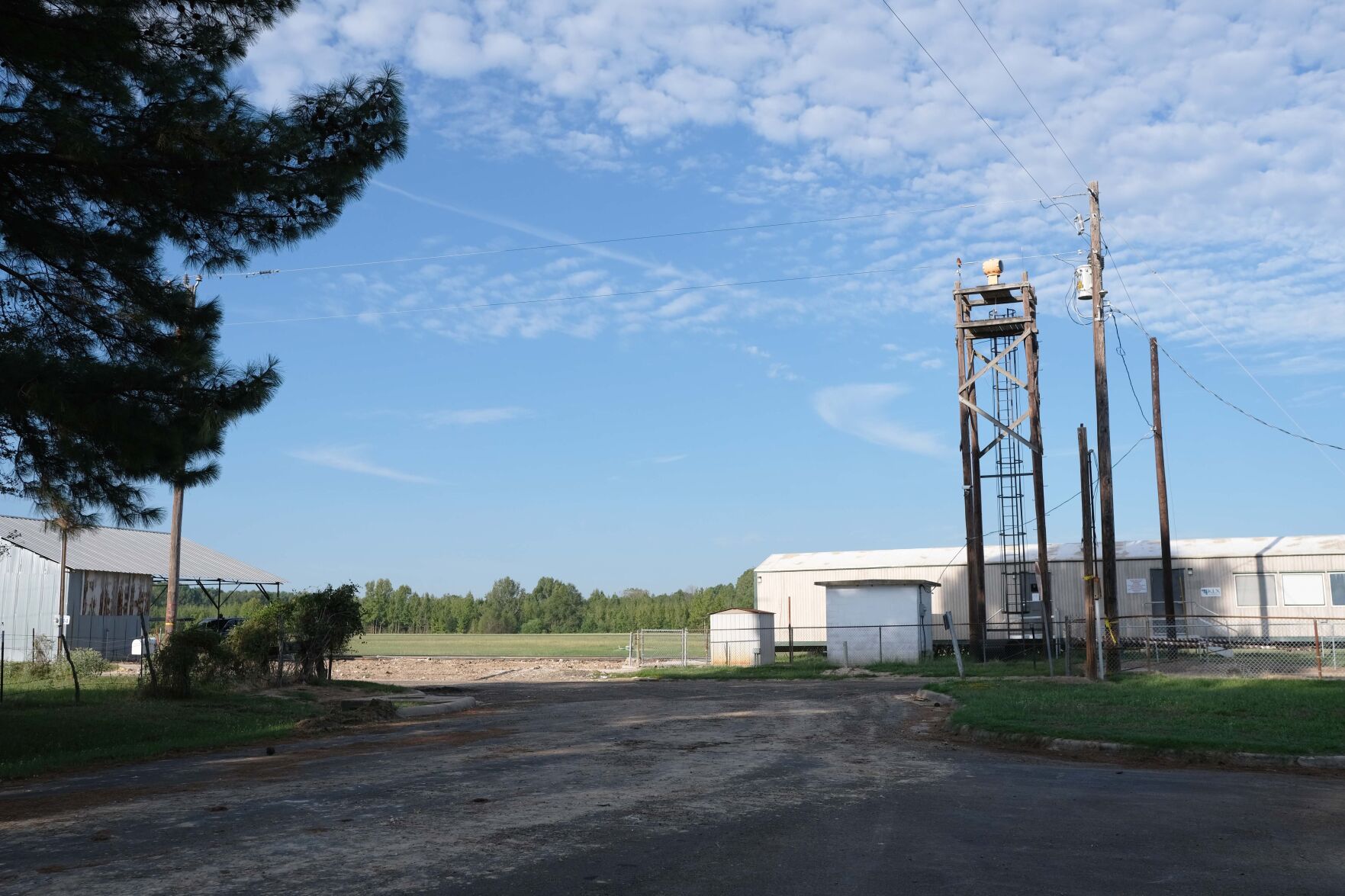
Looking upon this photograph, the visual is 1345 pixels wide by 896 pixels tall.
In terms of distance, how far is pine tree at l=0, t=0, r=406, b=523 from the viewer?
11.0 m

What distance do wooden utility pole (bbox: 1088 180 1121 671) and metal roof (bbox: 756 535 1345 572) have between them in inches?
564

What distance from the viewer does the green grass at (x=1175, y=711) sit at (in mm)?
12758

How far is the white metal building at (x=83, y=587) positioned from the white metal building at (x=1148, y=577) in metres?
22.2

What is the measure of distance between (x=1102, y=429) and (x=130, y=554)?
123ft

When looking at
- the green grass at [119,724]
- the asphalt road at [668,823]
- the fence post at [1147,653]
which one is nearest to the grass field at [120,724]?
the green grass at [119,724]

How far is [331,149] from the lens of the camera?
12.7 metres

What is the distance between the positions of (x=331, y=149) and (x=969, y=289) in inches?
1023

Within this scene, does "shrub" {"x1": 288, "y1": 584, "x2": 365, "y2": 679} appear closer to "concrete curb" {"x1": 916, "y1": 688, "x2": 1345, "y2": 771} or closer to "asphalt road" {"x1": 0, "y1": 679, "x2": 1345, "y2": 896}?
"asphalt road" {"x1": 0, "y1": 679, "x2": 1345, "y2": 896}

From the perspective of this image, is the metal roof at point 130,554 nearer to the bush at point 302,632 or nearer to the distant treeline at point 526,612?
the bush at point 302,632

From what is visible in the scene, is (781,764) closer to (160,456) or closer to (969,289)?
(160,456)

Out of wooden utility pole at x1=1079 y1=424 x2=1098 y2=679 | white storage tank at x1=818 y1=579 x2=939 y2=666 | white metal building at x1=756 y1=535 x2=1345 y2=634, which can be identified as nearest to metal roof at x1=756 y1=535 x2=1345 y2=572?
white metal building at x1=756 y1=535 x2=1345 y2=634

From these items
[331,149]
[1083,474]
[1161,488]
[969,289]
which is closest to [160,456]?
[331,149]

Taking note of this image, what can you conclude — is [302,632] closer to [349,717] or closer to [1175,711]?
[349,717]

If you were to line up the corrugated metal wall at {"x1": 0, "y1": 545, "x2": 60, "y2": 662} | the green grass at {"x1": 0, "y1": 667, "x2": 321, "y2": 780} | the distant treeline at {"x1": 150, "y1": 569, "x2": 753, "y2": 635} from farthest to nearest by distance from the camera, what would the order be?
the distant treeline at {"x1": 150, "y1": 569, "x2": 753, "y2": 635}
the corrugated metal wall at {"x1": 0, "y1": 545, "x2": 60, "y2": 662}
the green grass at {"x1": 0, "y1": 667, "x2": 321, "y2": 780}
